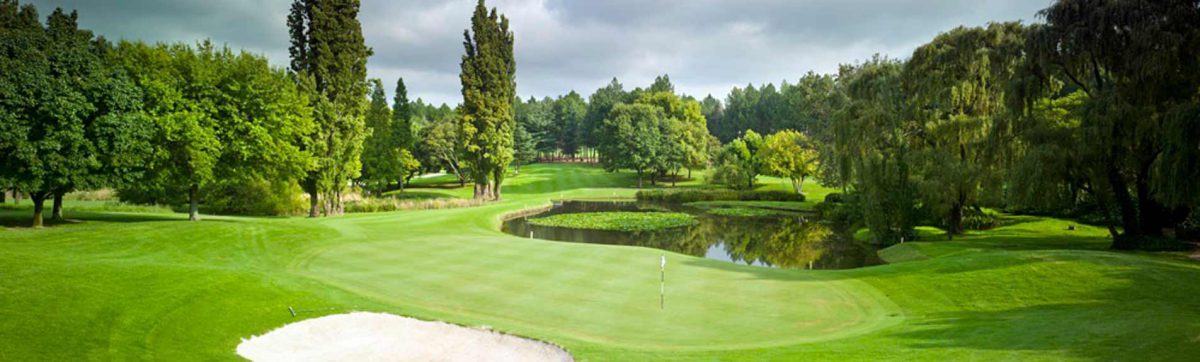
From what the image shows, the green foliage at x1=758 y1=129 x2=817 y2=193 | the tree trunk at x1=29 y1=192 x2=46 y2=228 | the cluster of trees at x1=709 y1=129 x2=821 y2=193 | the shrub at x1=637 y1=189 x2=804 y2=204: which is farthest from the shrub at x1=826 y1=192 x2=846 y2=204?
the tree trunk at x1=29 y1=192 x2=46 y2=228

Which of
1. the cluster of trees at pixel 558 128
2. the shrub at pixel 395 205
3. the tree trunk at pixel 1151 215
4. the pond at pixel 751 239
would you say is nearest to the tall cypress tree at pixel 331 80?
the shrub at pixel 395 205

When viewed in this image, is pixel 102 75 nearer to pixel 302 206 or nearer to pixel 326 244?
pixel 326 244

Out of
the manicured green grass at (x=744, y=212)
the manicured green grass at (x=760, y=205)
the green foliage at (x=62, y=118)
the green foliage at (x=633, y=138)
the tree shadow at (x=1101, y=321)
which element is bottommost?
the tree shadow at (x=1101, y=321)

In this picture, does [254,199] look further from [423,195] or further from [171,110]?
[423,195]

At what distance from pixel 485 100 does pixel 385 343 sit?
43750 mm

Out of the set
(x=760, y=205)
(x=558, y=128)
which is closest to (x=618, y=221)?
(x=760, y=205)

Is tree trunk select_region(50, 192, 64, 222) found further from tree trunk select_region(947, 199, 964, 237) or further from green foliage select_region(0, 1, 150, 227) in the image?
tree trunk select_region(947, 199, 964, 237)

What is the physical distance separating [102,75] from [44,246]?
257 inches

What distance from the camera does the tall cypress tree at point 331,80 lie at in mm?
35875

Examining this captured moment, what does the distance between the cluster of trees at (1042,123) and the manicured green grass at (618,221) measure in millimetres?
13585

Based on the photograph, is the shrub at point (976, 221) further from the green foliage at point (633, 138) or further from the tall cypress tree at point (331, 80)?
the green foliage at point (633, 138)

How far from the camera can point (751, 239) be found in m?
35.2

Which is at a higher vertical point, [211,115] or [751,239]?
[211,115]

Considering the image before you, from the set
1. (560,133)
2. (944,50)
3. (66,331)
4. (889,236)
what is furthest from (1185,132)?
(560,133)
